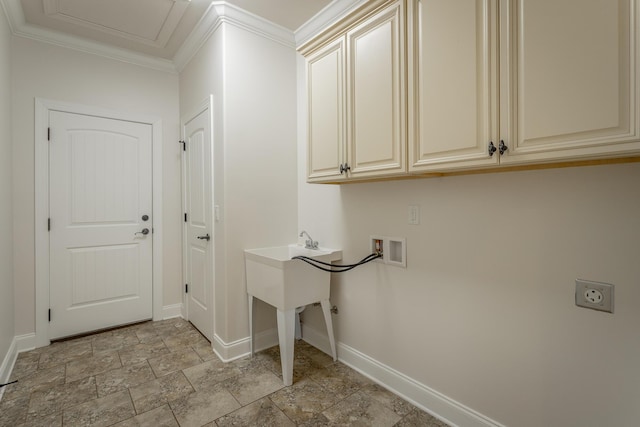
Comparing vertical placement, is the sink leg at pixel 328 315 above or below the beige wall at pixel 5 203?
below

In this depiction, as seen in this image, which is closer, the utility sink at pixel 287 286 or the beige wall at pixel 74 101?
the utility sink at pixel 287 286

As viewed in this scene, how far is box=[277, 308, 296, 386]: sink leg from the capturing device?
2.06 meters

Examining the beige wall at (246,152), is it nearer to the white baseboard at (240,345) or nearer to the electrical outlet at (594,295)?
the white baseboard at (240,345)

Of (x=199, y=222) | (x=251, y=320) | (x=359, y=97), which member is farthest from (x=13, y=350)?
(x=359, y=97)

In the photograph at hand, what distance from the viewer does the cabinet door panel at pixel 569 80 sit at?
949 millimetres

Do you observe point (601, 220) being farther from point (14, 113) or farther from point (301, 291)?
point (14, 113)

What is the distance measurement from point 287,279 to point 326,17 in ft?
6.66

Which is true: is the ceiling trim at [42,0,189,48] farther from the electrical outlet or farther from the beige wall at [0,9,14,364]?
the electrical outlet

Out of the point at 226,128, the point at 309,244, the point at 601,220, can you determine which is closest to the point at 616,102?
the point at 601,220

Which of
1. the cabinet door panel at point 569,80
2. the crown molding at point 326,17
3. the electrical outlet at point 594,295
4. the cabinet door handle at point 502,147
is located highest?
the crown molding at point 326,17

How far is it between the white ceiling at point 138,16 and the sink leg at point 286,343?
229cm

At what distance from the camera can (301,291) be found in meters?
2.17

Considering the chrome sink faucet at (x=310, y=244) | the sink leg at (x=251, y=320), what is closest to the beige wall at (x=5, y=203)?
the sink leg at (x=251, y=320)

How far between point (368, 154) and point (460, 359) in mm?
1243
